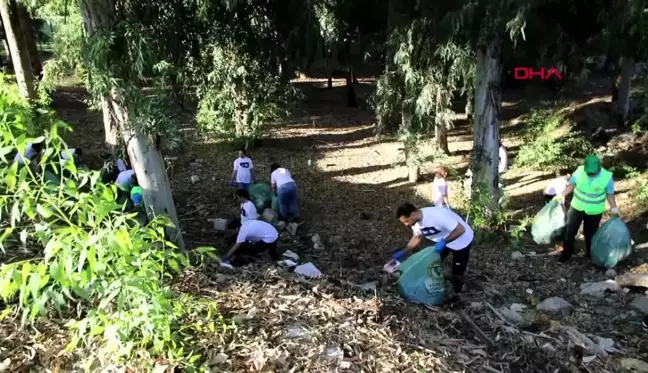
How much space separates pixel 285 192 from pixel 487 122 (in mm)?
3158

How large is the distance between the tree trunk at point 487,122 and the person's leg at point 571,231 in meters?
1.58

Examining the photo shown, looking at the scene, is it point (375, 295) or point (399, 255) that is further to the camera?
point (399, 255)

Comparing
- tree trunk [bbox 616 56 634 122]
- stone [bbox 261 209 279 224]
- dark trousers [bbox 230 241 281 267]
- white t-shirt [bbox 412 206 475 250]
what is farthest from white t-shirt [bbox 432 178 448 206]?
tree trunk [bbox 616 56 634 122]

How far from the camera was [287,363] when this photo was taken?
263 cm

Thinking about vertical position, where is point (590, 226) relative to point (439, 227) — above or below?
below

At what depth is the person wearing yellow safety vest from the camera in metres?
5.72

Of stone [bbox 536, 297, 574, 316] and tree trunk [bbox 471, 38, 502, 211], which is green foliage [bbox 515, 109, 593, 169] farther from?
stone [bbox 536, 297, 574, 316]

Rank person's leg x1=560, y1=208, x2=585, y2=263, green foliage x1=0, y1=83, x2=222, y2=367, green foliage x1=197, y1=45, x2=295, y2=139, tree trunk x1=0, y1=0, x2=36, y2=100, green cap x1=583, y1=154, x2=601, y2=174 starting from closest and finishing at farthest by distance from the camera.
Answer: green foliage x1=0, y1=83, x2=222, y2=367, green cap x1=583, y1=154, x2=601, y2=174, person's leg x1=560, y1=208, x2=585, y2=263, tree trunk x1=0, y1=0, x2=36, y2=100, green foliage x1=197, y1=45, x2=295, y2=139

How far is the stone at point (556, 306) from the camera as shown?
4.94 metres

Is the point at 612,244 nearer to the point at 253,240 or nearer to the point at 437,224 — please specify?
the point at 437,224

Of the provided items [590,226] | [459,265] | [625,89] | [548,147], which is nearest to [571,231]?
[590,226]

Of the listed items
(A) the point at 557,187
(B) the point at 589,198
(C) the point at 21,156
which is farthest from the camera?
(A) the point at 557,187

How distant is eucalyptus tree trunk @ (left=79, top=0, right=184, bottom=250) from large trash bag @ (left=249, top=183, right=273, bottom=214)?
3016 millimetres

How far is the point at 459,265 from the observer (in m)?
4.99
